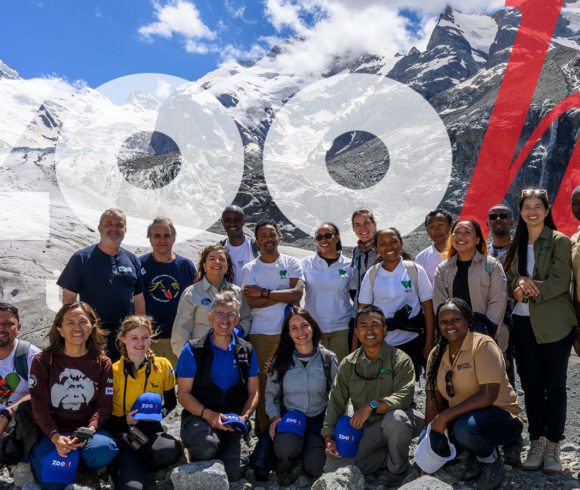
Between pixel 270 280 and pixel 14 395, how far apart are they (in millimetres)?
2909

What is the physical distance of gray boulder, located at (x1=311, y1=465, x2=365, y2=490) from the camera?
4020 mm

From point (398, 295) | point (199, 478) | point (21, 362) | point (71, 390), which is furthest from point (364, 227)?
point (21, 362)

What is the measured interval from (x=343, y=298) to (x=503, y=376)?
203 centimetres

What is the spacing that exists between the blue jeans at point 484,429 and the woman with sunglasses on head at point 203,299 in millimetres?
2495

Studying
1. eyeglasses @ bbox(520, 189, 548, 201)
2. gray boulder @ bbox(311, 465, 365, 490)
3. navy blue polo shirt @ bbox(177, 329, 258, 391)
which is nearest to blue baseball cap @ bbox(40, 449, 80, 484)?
navy blue polo shirt @ bbox(177, 329, 258, 391)

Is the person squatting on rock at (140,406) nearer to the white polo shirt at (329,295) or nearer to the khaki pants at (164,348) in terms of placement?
the khaki pants at (164,348)

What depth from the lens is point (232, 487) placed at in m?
4.64

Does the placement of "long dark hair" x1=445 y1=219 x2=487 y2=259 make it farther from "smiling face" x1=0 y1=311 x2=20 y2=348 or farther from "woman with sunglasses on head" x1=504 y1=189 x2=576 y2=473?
"smiling face" x1=0 y1=311 x2=20 y2=348

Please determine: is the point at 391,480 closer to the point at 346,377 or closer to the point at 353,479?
the point at 353,479

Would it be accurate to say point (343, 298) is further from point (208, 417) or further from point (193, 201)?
point (193, 201)

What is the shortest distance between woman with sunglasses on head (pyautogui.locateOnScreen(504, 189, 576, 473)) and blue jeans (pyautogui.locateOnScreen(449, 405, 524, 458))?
0.53 metres

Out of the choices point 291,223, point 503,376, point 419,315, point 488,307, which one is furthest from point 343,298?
point 291,223

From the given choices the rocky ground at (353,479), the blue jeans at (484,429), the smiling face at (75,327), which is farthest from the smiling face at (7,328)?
the blue jeans at (484,429)

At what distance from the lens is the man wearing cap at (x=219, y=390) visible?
4.80 meters
